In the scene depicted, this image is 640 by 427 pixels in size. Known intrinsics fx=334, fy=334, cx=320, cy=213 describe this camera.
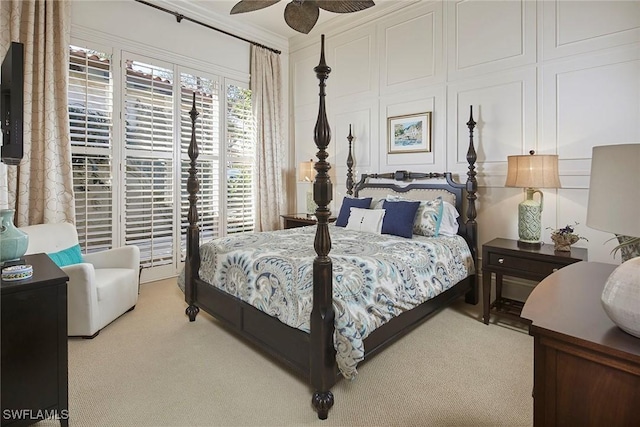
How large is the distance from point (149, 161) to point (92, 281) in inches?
73.2

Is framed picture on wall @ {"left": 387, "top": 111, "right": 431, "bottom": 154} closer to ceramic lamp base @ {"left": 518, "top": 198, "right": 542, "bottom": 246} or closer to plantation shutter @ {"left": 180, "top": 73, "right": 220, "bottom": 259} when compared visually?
ceramic lamp base @ {"left": 518, "top": 198, "right": 542, "bottom": 246}

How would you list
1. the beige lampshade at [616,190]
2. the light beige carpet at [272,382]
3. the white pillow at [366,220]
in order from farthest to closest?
the white pillow at [366,220] < the light beige carpet at [272,382] < the beige lampshade at [616,190]

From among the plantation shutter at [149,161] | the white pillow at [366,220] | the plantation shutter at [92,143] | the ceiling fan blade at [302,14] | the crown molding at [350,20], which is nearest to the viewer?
the ceiling fan blade at [302,14]

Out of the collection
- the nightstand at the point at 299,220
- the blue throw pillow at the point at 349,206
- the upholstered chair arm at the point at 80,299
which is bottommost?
the upholstered chair arm at the point at 80,299

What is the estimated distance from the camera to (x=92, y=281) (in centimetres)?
259

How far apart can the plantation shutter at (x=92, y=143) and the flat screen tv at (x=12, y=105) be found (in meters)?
1.85

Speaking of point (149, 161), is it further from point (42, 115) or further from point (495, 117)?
point (495, 117)

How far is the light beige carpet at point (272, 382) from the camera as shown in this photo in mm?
1771

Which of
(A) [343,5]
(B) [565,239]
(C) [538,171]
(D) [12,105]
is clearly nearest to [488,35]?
(C) [538,171]

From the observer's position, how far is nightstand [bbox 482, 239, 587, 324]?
2598mm

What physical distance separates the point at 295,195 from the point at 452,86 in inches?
111

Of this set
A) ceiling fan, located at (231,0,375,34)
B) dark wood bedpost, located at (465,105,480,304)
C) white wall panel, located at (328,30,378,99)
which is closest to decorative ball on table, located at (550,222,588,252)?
dark wood bedpost, located at (465,105,480,304)

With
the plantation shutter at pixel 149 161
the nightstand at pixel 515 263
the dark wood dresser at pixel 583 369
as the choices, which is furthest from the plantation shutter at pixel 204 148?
the dark wood dresser at pixel 583 369

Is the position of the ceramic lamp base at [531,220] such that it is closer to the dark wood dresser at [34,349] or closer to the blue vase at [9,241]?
the dark wood dresser at [34,349]
